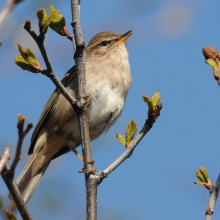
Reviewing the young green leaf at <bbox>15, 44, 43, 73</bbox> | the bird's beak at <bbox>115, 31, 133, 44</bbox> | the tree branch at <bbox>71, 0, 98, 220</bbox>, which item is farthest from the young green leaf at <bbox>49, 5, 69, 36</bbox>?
the bird's beak at <bbox>115, 31, 133, 44</bbox>

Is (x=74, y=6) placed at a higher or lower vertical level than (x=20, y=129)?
higher

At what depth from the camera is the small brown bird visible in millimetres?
5527

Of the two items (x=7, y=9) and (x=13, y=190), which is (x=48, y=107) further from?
(x=7, y=9)

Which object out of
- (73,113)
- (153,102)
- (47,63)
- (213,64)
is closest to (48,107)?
(73,113)

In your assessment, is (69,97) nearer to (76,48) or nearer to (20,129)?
(76,48)

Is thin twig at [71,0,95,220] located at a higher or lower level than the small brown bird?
lower

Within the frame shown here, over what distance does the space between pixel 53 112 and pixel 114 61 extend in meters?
1.11

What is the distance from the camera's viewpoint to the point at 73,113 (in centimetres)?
565

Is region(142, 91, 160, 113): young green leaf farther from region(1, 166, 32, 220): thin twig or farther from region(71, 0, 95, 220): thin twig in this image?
region(1, 166, 32, 220): thin twig

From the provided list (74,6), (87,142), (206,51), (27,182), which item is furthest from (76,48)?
(27,182)

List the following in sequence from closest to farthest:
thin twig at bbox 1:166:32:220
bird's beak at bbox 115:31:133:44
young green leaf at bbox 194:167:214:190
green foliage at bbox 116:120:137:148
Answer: thin twig at bbox 1:166:32:220, young green leaf at bbox 194:167:214:190, green foliage at bbox 116:120:137:148, bird's beak at bbox 115:31:133:44

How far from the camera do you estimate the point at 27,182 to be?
5891 millimetres

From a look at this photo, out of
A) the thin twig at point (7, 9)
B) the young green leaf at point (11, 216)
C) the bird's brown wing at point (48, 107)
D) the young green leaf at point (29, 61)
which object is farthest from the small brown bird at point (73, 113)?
the thin twig at point (7, 9)

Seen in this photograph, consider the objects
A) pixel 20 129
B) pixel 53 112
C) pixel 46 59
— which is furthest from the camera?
pixel 53 112
